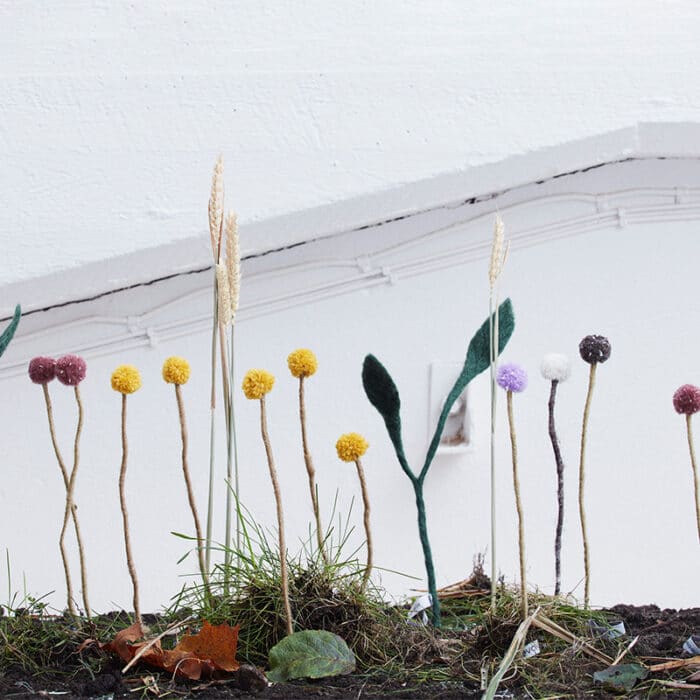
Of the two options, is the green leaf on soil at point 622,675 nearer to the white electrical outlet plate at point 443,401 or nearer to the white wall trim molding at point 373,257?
the white electrical outlet plate at point 443,401

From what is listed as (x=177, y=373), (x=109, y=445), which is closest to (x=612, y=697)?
(x=177, y=373)

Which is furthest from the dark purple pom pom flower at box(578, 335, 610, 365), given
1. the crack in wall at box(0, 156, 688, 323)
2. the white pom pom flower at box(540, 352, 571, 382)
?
the crack in wall at box(0, 156, 688, 323)

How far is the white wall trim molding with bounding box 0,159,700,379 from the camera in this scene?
1.70m

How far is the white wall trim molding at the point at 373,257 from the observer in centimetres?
170

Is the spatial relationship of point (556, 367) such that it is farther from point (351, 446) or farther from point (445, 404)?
point (351, 446)

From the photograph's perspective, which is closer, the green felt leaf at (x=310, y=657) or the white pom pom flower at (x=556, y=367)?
the green felt leaf at (x=310, y=657)

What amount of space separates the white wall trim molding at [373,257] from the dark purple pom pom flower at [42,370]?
50 cm

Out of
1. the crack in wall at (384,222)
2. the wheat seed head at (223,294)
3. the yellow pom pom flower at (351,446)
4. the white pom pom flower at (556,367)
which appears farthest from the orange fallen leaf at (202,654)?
the crack in wall at (384,222)

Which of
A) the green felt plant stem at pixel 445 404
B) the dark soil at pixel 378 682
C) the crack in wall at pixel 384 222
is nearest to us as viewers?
the dark soil at pixel 378 682

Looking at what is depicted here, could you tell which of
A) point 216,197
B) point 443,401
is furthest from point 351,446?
point 443,401

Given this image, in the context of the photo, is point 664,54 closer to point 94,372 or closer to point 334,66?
point 334,66

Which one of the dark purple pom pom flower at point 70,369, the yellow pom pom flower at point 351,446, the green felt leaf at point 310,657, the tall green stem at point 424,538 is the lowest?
the green felt leaf at point 310,657

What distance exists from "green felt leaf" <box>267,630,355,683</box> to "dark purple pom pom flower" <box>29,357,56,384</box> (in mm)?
388

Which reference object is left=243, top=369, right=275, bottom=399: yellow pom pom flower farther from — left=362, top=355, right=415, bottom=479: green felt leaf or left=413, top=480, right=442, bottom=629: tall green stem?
left=413, top=480, right=442, bottom=629: tall green stem
